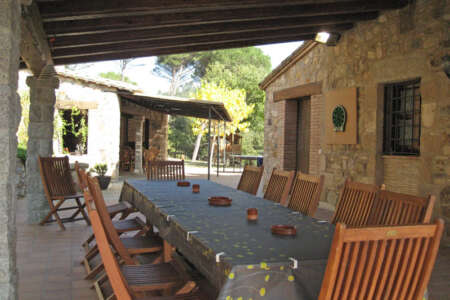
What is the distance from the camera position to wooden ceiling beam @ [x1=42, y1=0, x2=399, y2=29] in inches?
181

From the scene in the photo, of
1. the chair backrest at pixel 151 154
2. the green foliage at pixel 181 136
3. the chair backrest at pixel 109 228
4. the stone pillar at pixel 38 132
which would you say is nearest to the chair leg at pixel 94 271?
the chair backrest at pixel 109 228

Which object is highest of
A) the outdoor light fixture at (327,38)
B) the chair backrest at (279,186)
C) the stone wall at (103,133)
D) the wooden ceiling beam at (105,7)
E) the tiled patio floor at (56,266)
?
the outdoor light fixture at (327,38)

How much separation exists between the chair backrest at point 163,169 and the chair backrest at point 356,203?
9.31ft

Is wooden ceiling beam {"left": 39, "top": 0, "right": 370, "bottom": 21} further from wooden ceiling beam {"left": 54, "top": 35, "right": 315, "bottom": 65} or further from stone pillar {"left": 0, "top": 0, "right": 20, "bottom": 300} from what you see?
wooden ceiling beam {"left": 54, "top": 35, "right": 315, "bottom": 65}

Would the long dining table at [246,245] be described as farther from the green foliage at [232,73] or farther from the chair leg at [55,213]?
the green foliage at [232,73]

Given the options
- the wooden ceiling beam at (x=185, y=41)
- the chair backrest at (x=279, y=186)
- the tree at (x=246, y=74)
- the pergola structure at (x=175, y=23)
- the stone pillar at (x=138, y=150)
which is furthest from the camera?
the tree at (x=246, y=74)

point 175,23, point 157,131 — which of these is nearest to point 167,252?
point 175,23

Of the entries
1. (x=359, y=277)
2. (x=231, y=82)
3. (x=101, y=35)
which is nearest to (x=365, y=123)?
(x=101, y=35)

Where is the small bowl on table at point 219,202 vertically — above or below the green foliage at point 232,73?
below

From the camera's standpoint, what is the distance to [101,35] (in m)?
5.27

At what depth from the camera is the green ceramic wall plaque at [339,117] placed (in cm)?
664

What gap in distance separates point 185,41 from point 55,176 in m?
2.54

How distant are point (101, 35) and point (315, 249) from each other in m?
4.28

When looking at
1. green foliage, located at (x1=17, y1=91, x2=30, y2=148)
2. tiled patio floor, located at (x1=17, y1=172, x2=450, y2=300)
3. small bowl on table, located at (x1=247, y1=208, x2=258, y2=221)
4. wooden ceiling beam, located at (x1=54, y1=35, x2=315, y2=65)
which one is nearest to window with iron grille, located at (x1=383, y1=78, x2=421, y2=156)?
tiled patio floor, located at (x1=17, y1=172, x2=450, y2=300)
